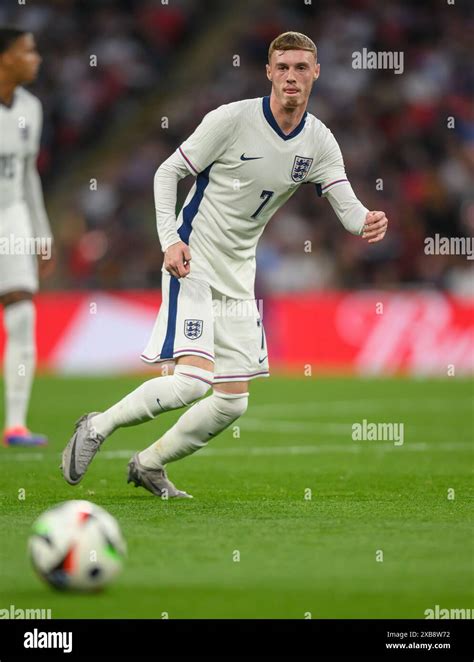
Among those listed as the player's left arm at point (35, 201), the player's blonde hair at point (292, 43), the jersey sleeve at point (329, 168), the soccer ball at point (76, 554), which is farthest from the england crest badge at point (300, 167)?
the player's left arm at point (35, 201)

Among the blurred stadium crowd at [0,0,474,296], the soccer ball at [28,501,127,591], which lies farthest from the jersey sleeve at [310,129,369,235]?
the blurred stadium crowd at [0,0,474,296]

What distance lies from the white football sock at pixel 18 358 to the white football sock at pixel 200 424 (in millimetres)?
3276

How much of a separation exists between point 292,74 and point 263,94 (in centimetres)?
1660

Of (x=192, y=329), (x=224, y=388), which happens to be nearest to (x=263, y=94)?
(x=224, y=388)

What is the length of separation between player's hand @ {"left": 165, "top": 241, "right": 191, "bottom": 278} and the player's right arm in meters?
0.02

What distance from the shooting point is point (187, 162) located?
748 centimetres

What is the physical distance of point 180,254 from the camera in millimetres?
7148

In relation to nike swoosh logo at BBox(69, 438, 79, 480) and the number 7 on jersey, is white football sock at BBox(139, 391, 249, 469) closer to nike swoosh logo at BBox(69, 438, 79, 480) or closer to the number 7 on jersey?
nike swoosh logo at BBox(69, 438, 79, 480)

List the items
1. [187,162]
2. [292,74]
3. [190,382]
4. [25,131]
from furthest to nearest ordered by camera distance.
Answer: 1. [25,131]
2. [187,162]
3. [292,74]
4. [190,382]

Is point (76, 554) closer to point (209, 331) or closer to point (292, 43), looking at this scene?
point (209, 331)

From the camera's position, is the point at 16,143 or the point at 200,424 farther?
the point at 16,143

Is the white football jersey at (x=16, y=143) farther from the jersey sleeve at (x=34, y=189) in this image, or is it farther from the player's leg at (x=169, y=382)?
the player's leg at (x=169, y=382)

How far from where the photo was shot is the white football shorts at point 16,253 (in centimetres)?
1062

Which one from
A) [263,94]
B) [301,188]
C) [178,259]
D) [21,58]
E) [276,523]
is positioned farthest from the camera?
[263,94]
